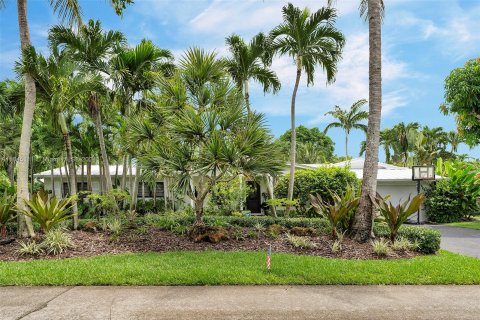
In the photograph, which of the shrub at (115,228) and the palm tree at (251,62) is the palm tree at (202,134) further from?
the palm tree at (251,62)

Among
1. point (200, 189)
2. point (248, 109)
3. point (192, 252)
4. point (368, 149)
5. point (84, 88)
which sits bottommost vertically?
point (192, 252)

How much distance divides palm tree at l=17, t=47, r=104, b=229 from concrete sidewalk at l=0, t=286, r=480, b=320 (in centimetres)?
567

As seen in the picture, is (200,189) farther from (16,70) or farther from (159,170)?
(16,70)

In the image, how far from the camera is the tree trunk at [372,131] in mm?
9477

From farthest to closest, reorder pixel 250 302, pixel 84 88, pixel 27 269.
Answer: pixel 84 88 < pixel 27 269 < pixel 250 302

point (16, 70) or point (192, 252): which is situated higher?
point (16, 70)

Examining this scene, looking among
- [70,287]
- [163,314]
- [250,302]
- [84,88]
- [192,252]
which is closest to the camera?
[163,314]

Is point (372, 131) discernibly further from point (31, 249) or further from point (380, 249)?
point (31, 249)

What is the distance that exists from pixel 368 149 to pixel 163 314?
684 centimetres

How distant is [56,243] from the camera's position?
8.73 metres

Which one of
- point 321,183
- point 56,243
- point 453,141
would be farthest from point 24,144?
point 453,141

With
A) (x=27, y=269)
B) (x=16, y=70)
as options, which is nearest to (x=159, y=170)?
(x=27, y=269)

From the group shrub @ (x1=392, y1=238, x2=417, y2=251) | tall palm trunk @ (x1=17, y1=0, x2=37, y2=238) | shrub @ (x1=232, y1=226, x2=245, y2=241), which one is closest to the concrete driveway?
shrub @ (x1=392, y1=238, x2=417, y2=251)

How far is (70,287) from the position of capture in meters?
6.11
